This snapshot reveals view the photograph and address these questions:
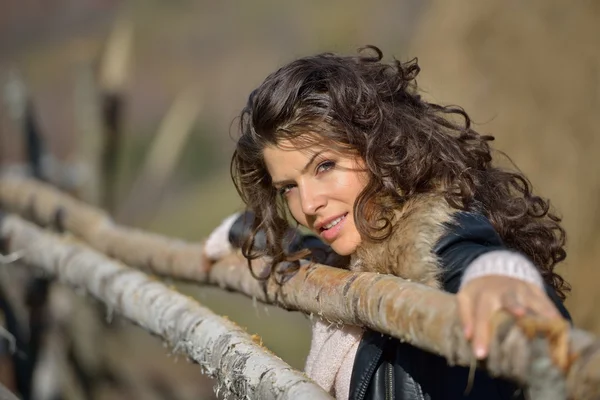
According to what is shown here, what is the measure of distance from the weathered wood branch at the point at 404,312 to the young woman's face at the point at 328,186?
0.26ft

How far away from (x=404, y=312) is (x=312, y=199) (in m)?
0.52

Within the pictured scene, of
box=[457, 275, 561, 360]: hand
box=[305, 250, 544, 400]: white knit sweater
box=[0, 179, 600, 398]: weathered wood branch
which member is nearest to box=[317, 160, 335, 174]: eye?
box=[0, 179, 600, 398]: weathered wood branch

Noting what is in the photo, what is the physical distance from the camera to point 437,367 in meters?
1.37

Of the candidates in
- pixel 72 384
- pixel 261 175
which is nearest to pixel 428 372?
pixel 261 175

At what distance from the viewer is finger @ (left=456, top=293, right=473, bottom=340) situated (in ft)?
3.30

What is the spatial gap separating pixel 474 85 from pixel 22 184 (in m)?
2.42

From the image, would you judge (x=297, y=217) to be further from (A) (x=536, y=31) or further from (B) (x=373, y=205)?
(A) (x=536, y=31)

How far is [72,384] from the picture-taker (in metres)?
3.81

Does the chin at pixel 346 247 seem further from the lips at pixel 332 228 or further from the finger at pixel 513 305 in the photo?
the finger at pixel 513 305

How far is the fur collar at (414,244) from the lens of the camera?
1339 millimetres

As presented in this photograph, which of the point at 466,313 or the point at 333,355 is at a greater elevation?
the point at 466,313

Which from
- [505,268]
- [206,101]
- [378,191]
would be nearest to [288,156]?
[378,191]

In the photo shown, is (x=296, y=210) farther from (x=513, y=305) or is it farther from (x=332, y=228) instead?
(x=513, y=305)

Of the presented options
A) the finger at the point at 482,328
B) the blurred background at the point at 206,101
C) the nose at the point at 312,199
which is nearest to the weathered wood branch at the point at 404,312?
the finger at the point at 482,328
